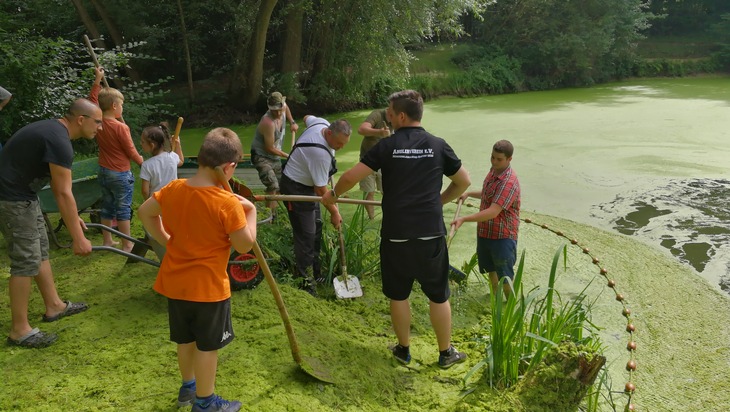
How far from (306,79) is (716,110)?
27.9 feet

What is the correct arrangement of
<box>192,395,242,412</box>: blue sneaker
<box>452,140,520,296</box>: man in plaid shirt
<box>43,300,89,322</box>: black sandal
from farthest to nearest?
1. <box>452,140,520,296</box>: man in plaid shirt
2. <box>43,300,89,322</box>: black sandal
3. <box>192,395,242,412</box>: blue sneaker

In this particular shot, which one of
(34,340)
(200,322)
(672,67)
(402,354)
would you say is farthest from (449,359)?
(672,67)

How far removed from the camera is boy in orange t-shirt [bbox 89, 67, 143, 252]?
3.64 m

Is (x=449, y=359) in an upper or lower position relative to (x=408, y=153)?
lower

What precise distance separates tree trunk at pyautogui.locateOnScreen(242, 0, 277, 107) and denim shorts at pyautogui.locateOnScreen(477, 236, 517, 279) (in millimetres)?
6445

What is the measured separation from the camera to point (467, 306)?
3.61 metres

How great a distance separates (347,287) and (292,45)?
26.0 ft

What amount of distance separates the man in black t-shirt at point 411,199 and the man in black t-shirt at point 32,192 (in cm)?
127

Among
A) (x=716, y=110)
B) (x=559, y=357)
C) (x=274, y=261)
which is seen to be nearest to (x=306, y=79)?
(x=274, y=261)

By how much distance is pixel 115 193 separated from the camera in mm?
3867

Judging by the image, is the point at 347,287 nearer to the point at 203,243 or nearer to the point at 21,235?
the point at 203,243

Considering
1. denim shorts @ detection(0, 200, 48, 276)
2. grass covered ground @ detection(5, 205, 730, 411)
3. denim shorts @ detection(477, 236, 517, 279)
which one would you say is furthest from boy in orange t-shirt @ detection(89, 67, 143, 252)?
denim shorts @ detection(477, 236, 517, 279)

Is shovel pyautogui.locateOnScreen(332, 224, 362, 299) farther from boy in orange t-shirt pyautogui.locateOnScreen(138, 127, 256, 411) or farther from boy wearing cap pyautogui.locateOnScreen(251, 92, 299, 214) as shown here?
boy in orange t-shirt pyautogui.locateOnScreen(138, 127, 256, 411)

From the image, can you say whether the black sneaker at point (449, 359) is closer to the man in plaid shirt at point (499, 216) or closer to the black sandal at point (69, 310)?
the man in plaid shirt at point (499, 216)
